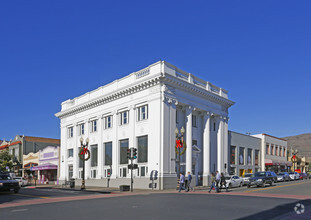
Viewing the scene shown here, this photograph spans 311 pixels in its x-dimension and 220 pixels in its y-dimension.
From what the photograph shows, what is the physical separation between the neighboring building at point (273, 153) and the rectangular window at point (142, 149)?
29993mm

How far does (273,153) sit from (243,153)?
13.5 meters

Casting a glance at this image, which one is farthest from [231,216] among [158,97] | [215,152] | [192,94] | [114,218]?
[215,152]

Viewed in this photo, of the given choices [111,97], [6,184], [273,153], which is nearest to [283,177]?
[273,153]

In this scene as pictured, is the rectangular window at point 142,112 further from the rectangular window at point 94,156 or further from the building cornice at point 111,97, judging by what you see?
the rectangular window at point 94,156

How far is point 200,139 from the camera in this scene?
1721 inches

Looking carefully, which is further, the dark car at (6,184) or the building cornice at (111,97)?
the building cornice at (111,97)

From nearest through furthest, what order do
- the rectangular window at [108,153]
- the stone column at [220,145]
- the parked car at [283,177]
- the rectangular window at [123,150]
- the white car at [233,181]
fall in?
1. the white car at [233,181]
2. the rectangular window at [123,150]
3. the rectangular window at [108,153]
4. the stone column at [220,145]
5. the parked car at [283,177]

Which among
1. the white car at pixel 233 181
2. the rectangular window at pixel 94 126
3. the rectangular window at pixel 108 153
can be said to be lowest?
the white car at pixel 233 181

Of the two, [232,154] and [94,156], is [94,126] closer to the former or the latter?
[94,156]

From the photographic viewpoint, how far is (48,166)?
5891 centimetres

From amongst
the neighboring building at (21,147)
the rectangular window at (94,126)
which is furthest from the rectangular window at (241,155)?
the neighboring building at (21,147)

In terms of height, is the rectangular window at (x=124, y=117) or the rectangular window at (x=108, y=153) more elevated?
the rectangular window at (x=124, y=117)

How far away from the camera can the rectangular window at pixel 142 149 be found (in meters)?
38.9

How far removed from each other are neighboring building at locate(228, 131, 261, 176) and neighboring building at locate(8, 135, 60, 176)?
43.5 m
